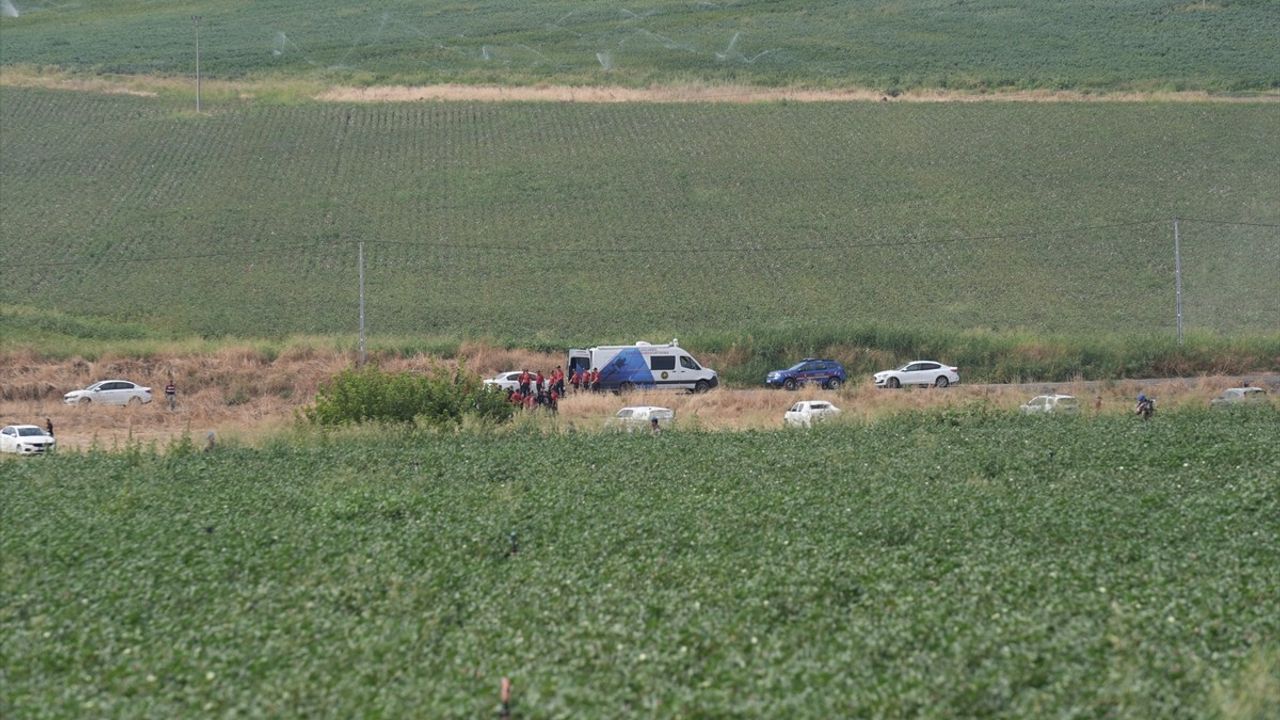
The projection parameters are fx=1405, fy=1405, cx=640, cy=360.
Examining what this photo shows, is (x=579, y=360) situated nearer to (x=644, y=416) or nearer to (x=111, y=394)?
(x=644, y=416)

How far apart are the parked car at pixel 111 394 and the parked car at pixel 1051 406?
25.1 m

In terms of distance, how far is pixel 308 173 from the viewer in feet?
230

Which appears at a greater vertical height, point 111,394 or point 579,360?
point 579,360

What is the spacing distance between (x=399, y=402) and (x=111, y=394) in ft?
51.7

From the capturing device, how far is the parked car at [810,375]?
42.3m

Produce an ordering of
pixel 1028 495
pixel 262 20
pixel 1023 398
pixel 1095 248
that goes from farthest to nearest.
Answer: pixel 262 20, pixel 1095 248, pixel 1023 398, pixel 1028 495

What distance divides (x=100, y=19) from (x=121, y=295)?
230 ft

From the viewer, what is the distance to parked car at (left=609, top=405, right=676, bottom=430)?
30.8 meters

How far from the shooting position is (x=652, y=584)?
15.4 m

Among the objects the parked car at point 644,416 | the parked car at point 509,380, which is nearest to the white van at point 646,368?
the parked car at point 509,380

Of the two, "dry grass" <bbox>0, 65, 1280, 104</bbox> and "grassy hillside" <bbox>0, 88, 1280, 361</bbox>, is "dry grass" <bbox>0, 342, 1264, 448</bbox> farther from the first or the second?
"dry grass" <bbox>0, 65, 1280, 104</bbox>

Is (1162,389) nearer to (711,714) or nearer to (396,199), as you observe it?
(711,714)

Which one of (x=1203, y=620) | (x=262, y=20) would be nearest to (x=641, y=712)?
(x=1203, y=620)

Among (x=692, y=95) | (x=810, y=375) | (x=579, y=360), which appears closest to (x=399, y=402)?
(x=579, y=360)
